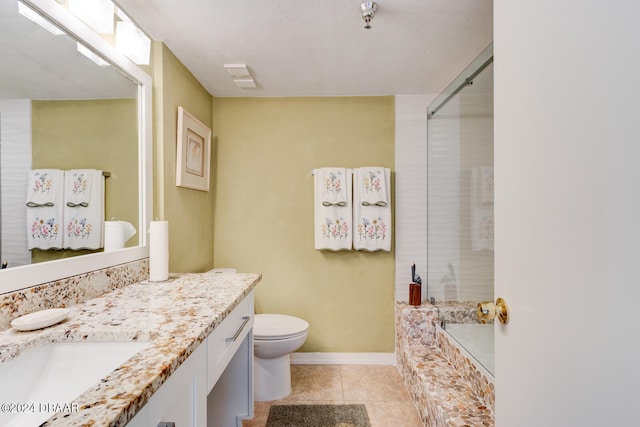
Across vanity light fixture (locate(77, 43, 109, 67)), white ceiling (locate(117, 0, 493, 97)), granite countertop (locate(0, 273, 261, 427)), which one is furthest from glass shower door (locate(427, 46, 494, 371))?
vanity light fixture (locate(77, 43, 109, 67))

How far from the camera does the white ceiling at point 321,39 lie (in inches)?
59.3

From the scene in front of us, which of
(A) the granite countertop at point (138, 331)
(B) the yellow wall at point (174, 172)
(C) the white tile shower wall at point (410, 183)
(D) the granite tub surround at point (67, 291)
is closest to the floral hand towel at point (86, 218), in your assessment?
(D) the granite tub surround at point (67, 291)

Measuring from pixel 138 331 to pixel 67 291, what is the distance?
0.49 m

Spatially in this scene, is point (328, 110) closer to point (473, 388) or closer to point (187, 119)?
point (187, 119)

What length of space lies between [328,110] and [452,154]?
1037 mm

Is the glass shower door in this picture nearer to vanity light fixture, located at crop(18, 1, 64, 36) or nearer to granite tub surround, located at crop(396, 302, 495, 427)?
granite tub surround, located at crop(396, 302, 495, 427)

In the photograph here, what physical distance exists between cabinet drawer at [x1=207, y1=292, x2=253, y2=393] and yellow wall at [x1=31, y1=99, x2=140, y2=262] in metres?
0.64

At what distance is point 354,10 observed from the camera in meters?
1.51

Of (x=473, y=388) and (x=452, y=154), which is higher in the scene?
(x=452, y=154)

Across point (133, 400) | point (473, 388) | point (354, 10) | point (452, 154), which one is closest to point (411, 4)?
point (354, 10)

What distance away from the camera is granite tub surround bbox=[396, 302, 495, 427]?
144 cm

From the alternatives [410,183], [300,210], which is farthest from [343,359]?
[410,183]

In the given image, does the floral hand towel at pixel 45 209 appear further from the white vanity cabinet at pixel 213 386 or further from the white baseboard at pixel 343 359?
the white baseboard at pixel 343 359

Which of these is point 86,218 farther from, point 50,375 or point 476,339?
point 476,339
